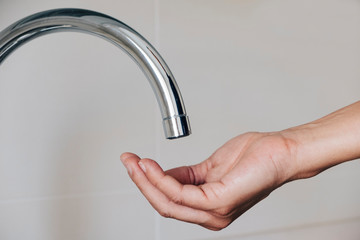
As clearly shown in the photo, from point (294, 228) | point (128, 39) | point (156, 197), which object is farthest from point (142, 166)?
point (294, 228)

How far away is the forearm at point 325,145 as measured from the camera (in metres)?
0.44

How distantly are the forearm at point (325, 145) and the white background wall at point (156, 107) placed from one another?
0.23 meters

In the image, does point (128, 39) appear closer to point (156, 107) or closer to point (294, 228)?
point (156, 107)

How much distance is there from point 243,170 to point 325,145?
0.38 ft

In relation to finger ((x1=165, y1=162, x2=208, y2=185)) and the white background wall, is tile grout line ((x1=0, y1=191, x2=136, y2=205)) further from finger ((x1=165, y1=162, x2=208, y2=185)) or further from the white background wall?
finger ((x1=165, y1=162, x2=208, y2=185))

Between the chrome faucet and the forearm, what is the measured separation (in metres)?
0.19

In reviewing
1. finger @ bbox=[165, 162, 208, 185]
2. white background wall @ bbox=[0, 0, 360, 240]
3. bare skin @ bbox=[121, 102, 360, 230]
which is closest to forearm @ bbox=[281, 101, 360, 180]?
bare skin @ bbox=[121, 102, 360, 230]

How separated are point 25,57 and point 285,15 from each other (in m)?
0.46

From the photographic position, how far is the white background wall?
1.80 feet

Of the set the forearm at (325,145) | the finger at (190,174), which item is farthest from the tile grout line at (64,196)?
the forearm at (325,145)

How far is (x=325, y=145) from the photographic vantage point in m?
0.45

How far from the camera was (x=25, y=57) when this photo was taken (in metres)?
0.54

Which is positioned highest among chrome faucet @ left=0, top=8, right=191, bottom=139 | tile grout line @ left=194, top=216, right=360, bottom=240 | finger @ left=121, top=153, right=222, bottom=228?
chrome faucet @ left=0, top=8, right=191, bottom=139

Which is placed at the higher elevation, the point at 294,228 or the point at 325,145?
the point at 325,145
